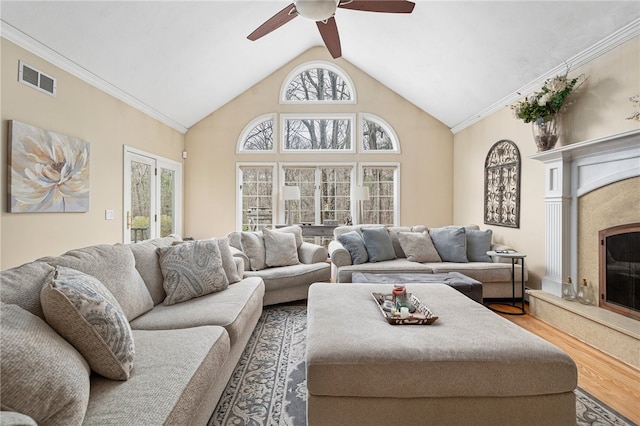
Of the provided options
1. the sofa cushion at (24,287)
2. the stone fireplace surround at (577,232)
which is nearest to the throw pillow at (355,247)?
the stone fireplace surround at (577,232)

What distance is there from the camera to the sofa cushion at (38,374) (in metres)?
0.86

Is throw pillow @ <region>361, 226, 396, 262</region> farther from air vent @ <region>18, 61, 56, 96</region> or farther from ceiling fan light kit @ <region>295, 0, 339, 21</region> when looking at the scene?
air vent @ <region>18, 61, 56, 96</region>

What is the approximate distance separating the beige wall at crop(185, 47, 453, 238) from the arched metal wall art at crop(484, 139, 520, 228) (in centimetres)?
111

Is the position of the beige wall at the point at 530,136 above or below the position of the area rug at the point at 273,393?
above

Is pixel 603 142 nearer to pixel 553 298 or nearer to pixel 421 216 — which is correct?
pixel 553 298

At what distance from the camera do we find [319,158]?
5.87 metres

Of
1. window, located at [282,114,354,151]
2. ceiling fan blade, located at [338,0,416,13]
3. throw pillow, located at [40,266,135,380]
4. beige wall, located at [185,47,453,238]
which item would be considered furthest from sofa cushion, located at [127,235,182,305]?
window, located at [282,114,354,151]

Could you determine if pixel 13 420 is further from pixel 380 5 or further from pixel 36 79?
pixel 36 79

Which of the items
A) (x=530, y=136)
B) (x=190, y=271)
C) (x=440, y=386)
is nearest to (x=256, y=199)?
(x=190, y=271)

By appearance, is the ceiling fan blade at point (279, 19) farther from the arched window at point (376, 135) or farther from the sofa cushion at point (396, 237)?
the arched window at point (376, 135)

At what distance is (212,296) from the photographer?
7.88ft

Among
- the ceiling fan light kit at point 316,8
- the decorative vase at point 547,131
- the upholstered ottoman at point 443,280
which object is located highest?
the ceiling fan light kit at point 316,8

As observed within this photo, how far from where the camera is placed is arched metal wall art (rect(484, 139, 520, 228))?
415cm

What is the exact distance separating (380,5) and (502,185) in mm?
3091
